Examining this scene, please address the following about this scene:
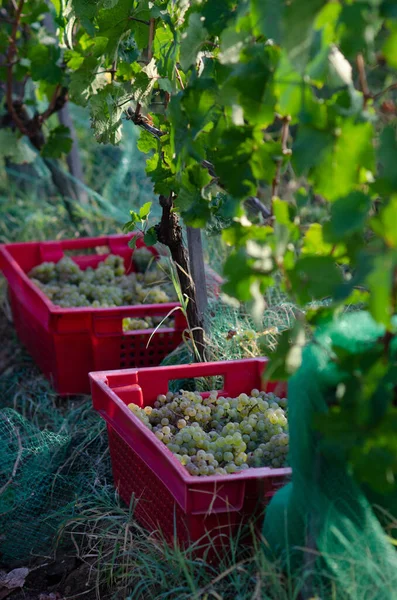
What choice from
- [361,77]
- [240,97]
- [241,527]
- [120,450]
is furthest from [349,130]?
[120,450]

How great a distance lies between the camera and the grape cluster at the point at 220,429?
7.44 ft

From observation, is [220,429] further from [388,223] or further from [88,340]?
[388,223]

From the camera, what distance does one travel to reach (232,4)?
1.91 metres

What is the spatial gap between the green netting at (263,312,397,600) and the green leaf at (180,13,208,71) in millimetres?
689

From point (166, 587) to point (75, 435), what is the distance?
105cm

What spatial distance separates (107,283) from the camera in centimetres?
394

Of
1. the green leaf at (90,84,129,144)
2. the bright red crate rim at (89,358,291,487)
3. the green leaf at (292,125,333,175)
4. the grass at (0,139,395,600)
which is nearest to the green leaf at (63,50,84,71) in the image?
the green leaf at (90,84,129,144)

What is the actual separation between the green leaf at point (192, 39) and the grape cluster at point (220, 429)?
3.25 feet

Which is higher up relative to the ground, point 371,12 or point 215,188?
point 371,12

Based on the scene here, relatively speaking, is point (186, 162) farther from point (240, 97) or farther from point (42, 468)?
point (42, 468)

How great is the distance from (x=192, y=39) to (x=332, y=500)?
41.7 inches

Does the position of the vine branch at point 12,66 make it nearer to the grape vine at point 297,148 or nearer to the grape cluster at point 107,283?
the grape cluster at point 107,283

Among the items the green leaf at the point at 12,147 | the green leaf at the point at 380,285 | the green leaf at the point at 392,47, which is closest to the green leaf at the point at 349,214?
the green leaf at the point at 380,285

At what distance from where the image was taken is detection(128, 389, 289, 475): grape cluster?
227 centimetres
